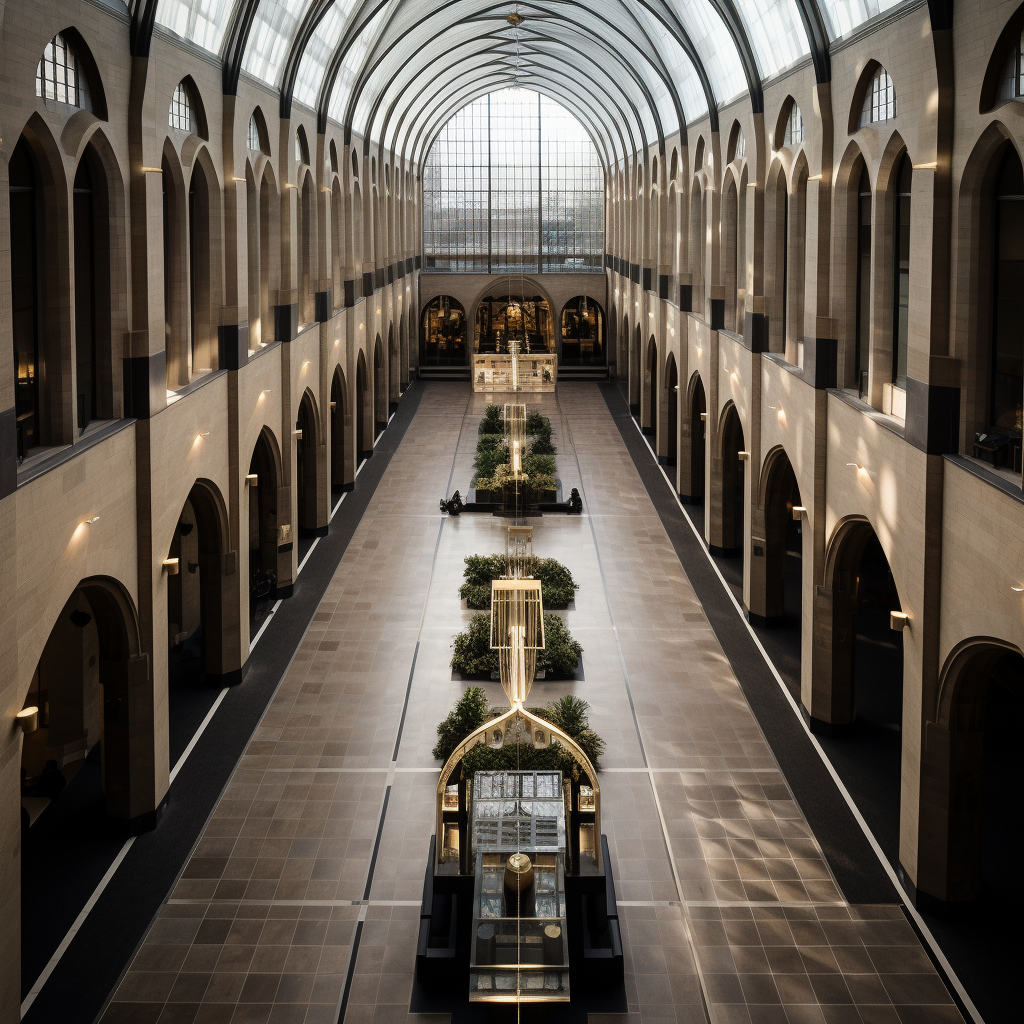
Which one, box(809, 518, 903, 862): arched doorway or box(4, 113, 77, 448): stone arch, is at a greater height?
box(4, 113, 77, 448): stone arch

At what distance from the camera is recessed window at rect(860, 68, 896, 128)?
45.6 ft

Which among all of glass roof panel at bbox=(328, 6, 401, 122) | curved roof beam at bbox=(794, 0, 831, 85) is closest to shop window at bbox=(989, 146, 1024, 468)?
curved roof beam at bbox=(794, 0, 831, 85)

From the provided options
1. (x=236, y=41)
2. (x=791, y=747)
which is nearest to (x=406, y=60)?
(x=236, y=41)

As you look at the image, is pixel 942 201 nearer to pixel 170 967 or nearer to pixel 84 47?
pixel 84 47

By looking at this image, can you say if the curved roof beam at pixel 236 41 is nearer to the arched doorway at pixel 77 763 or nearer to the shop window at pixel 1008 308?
the arched doorway at pixel 77 763

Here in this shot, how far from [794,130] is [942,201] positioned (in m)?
7.93

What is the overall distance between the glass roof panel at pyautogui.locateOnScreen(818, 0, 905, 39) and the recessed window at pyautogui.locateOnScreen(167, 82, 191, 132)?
9.12 m

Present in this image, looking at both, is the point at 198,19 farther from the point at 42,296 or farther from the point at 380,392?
the point at 380,392

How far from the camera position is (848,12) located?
1488cm

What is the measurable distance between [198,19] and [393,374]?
2922cm

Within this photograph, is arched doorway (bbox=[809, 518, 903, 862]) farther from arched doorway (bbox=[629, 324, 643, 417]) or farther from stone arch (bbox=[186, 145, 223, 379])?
arched doorway (bbox=[629, 324, 643, 417])

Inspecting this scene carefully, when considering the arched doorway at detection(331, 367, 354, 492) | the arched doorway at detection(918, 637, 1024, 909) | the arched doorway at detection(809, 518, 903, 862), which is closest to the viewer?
the arched doorway at detection(918, 637, 1024, 909)

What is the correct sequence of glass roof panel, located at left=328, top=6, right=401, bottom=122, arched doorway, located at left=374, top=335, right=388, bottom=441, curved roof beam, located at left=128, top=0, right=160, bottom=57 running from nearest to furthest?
curved roof beam, located at left=128, top=0, right=160, bottom=57, glass roof panel, located at left=328, top=6, right=401, bottom=122, arched doorway, located at left=374, top=335, right=388, bottom=441

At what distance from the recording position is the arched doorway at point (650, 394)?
38156mm
